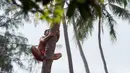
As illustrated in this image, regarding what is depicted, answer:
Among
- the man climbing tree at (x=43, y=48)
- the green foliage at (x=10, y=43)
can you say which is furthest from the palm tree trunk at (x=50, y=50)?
the green foliage at (x=10, y=43)

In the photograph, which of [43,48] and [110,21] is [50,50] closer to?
[43,48]

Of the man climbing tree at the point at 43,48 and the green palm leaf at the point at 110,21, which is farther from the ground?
the green palm leaf at the point at 110,21

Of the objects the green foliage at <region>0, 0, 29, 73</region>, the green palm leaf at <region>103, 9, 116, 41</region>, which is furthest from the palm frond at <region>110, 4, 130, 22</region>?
the green foliage at <region>0, 0, 29, 73</region>

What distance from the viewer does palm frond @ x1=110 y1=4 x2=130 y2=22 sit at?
22.1 metres

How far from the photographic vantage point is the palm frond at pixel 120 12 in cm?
2206

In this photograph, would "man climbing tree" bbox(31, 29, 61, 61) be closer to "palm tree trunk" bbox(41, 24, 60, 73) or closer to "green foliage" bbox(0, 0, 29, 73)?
"palm tree trunk" bbox(41, 24, 60, 73)

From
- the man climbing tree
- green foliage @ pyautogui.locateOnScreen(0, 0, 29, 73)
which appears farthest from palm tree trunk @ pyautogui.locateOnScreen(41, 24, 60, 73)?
green foliage @ pyautogui.locateOnScreen(0, 0, 29, 73)

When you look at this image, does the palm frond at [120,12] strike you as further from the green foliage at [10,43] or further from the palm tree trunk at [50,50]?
the palm tree trunk at [50,50]

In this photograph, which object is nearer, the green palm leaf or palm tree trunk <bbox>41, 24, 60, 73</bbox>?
palm tree trunk <bbox>41, 24, 60, 73</bbox>

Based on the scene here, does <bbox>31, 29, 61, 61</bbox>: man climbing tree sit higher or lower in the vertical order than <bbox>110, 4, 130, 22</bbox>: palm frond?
lower

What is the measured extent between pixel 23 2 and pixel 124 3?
18.4 meters

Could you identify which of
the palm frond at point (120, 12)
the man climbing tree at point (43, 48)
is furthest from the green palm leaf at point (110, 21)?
the man climbing tree at point (43, 48)

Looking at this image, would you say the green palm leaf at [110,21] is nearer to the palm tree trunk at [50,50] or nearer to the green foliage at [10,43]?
the green foliage at [10,43]

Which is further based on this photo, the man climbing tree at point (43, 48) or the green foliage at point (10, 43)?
the green foliage at point (10, 43)
